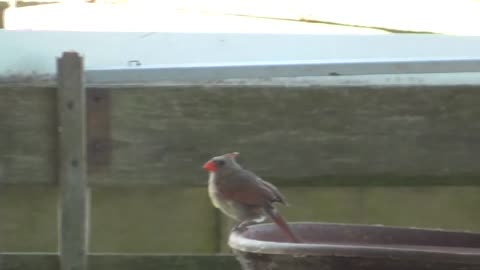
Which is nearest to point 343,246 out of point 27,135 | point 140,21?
point 27,135

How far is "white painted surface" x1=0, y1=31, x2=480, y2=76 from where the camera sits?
2053 millimetres

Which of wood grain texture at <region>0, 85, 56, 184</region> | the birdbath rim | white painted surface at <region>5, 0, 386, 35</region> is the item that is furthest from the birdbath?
white painted surface at <region>5, 0, 386, 35</region>

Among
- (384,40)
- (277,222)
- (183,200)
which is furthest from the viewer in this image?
(384,40)

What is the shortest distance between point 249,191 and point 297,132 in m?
0.32

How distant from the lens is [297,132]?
178 cm

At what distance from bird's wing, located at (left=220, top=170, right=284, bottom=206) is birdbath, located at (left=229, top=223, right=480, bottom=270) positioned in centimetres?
4

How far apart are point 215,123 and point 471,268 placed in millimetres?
691

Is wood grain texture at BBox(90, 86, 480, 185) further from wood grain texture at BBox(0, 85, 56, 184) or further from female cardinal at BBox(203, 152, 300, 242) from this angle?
female cardinal at BBox(203, 152, 300, 242)

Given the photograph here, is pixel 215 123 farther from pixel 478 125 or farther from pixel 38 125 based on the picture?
pixel 478 125

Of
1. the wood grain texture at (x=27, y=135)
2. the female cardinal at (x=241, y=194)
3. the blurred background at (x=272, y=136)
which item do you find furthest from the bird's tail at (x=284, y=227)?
the wood grain texture at (x=27, y=135)

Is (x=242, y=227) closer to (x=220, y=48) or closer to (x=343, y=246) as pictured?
(x=343, y=246)

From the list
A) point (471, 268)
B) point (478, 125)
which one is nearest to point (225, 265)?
point (478, 125)

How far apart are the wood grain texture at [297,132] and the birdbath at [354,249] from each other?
33cm

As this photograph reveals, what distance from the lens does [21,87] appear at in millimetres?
1759
